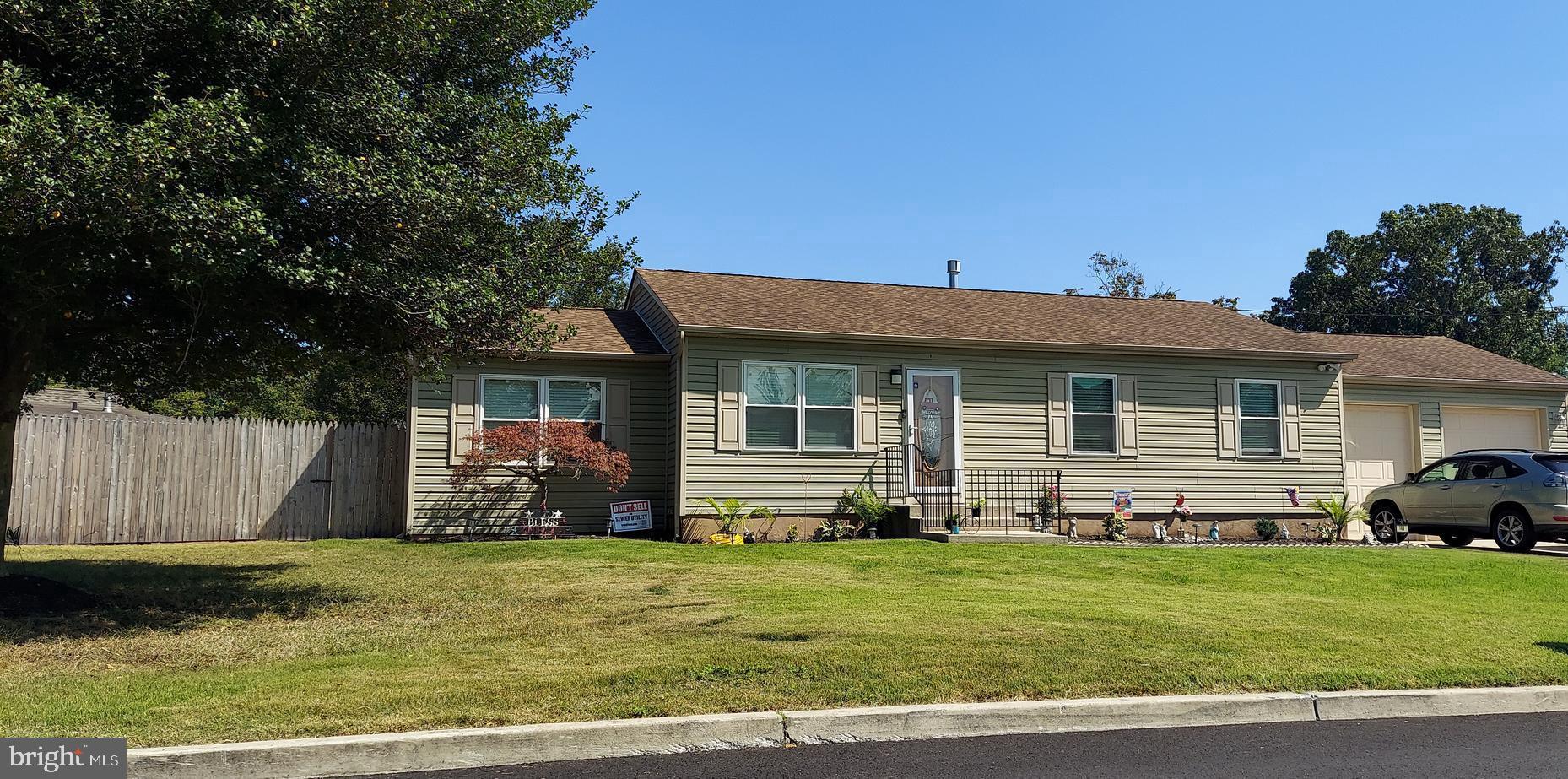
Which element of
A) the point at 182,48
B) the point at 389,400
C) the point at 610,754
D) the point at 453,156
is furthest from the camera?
the point at 389,400

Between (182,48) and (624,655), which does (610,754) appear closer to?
(624,655)

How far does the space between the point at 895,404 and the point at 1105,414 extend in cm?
359

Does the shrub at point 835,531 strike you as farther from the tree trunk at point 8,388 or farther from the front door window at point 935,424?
the tree trunk at point 8,388

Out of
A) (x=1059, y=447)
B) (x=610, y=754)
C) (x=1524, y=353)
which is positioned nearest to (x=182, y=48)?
(x=610, y=754)

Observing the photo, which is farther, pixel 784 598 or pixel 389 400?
pixel 389 400

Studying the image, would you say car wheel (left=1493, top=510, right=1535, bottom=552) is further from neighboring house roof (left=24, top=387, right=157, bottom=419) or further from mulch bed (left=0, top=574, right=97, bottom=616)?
neighboring house roof (left=24, top=387, right=157, bottom=419)

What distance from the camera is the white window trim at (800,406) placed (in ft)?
52.2

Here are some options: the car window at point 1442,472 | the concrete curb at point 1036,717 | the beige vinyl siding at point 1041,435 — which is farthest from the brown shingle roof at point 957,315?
the concrete curb at point 1036,717

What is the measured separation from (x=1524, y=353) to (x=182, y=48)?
42.9 meters

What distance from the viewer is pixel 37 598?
29.1 feet

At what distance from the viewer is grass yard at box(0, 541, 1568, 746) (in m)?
5.86

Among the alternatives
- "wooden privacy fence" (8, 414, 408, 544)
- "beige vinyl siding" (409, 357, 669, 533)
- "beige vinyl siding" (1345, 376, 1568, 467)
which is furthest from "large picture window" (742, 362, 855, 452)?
"beige vinyl siding" (1345, 376, 1568, 467)

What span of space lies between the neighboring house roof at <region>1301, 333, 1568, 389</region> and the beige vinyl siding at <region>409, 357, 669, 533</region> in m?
11.9

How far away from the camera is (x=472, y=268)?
9.19 meters
